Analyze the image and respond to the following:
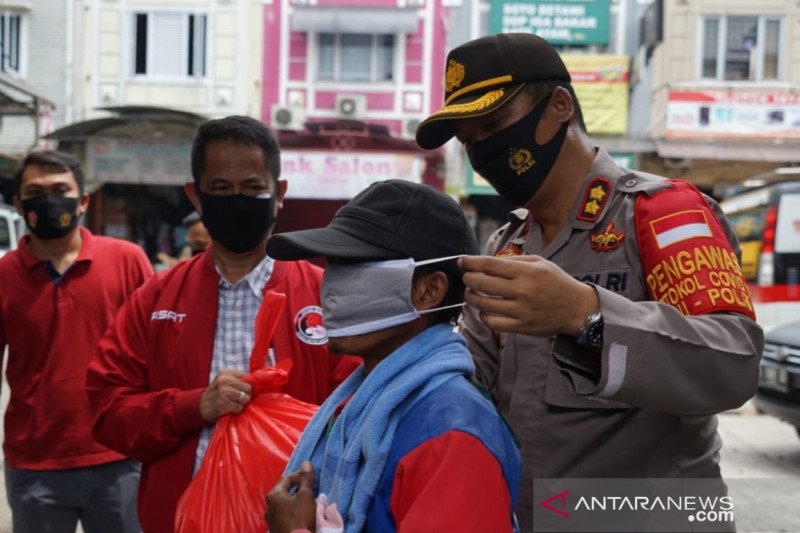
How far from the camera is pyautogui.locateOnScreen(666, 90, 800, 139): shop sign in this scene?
58.8 ft

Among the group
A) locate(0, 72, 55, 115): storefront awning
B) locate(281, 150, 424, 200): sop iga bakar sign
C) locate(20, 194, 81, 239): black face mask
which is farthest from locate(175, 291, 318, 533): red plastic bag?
locate(281, 150, 424, 200): sop iga bakar sign

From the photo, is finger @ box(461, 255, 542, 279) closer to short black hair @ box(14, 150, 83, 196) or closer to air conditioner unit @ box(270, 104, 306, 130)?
short black hair @ box(14, 150, 83, 196)

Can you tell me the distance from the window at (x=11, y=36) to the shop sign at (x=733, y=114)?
1298 centimetres

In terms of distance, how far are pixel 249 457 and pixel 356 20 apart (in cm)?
1709

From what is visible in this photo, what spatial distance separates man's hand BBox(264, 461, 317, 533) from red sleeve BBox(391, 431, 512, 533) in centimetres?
24

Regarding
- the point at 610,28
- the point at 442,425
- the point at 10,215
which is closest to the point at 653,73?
the point at 610,28

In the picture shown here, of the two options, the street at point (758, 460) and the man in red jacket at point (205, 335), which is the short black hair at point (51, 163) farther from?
the street at point (758, 460)

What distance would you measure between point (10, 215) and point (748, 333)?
1447 centimetres

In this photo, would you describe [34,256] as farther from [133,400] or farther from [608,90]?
[608,90]

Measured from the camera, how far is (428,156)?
58.6 feet

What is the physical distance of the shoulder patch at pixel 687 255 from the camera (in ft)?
5.46

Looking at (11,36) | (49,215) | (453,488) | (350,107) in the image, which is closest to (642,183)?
(453,488)

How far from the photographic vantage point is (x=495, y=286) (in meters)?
1.42

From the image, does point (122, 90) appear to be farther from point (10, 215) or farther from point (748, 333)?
point (748, 333)
